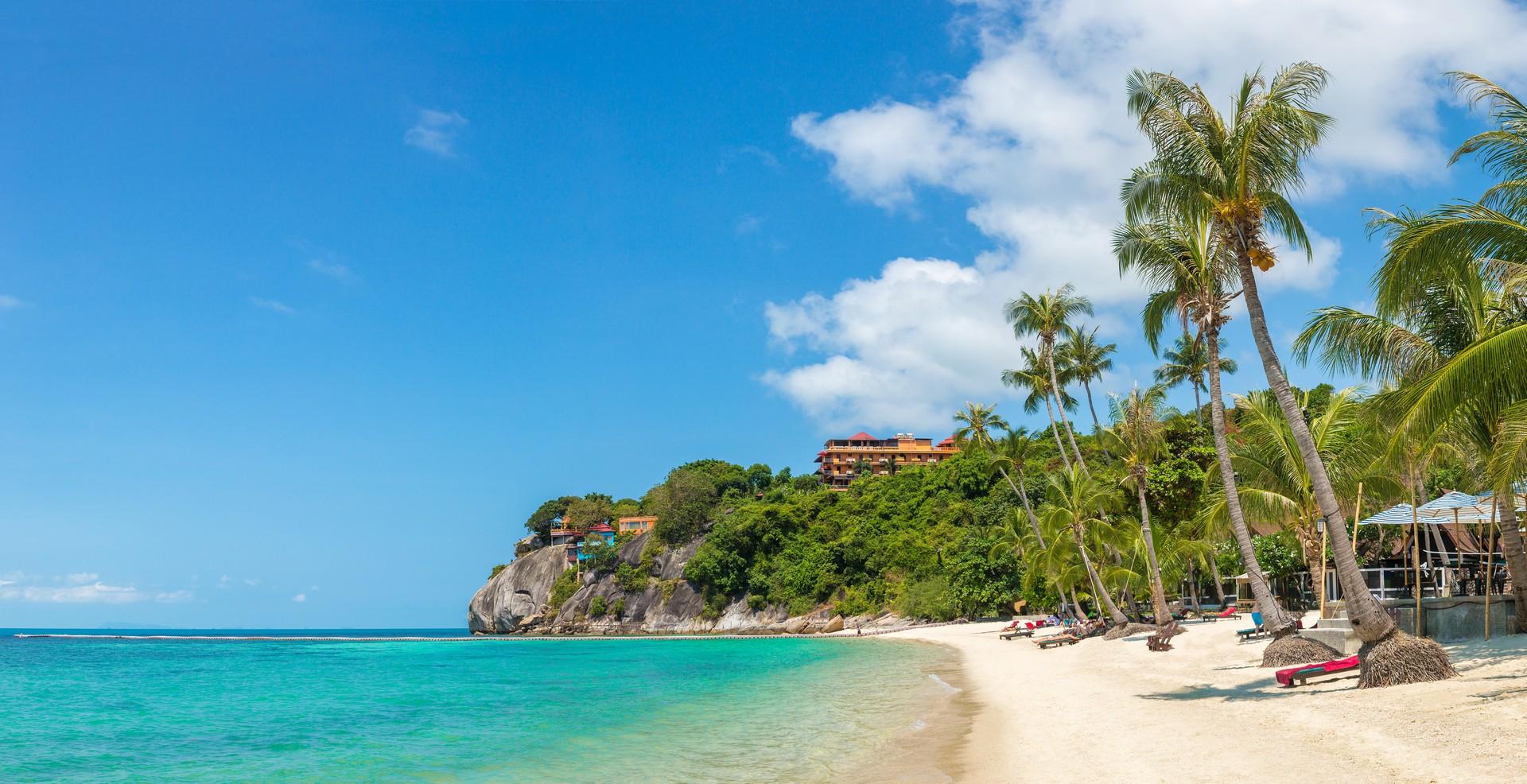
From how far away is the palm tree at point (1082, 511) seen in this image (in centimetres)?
3234

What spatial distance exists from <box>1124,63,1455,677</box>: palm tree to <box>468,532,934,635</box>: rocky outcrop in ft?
169

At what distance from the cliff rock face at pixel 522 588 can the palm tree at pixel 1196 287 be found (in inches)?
3460

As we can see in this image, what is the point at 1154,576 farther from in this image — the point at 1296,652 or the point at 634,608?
the point at 634,608

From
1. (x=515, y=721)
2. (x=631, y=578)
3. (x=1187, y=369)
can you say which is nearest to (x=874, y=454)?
(x=631, y=578)

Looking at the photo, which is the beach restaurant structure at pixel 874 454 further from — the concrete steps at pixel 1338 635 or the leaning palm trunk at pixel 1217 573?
the concrete steps at pixel 1338 635


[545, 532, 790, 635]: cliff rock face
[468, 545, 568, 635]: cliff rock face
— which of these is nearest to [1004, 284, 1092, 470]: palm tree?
[545, 532, 790, 635]: cliff rock face

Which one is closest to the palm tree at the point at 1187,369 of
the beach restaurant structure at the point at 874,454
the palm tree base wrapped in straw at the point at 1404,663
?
the palm tree base wrapped in straw at the point at 1404,663

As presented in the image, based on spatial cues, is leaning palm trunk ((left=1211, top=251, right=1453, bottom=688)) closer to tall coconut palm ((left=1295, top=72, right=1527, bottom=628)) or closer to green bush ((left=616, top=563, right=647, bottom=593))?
tall coconut palm ((left=1295, top=72, right=1527, bottom=628))

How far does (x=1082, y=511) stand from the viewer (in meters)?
33.8

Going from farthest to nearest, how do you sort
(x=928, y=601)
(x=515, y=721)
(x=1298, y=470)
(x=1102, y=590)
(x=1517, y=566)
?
(x=928, y=601)
(x=1102, y=590)
(x=515, y=721)
(x=1298, y=470)
(x=1517, y=566)

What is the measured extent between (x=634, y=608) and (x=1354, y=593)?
81.2 metres

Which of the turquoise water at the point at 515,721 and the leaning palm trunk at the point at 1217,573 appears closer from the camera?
the turquoise water at the point at 515,721

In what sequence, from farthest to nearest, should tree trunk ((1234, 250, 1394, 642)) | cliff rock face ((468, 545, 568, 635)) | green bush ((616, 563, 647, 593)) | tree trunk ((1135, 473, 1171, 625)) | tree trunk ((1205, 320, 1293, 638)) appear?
cliff rock face ((468, 545, 568, 635)) < green bush ((616, 563, 647, 593)) < tree trunk ((1135, 473, 1171, 625)) < tree trunk ((1205, 320, 1293, 638)) < tree trunk ((1234, 250, 1394, 642))

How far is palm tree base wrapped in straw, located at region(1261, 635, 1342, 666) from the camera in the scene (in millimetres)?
15109
